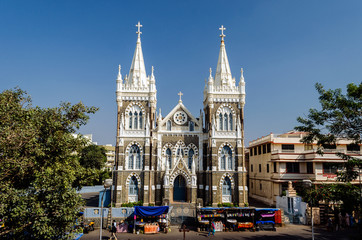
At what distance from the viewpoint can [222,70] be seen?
33.6 metres

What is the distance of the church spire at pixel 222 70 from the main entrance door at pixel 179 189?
12729mm

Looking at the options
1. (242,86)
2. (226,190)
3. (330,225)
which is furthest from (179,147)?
(330,225)

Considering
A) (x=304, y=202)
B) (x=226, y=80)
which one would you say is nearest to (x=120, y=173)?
(x=226, y=80)

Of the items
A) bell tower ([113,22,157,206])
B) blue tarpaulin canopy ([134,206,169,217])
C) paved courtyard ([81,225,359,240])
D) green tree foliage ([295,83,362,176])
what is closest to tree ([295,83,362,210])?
green tree foliage ([295,83,362,176])

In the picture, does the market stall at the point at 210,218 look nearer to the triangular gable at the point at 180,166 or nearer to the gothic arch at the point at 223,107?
the triangular gable at the point at 180,166

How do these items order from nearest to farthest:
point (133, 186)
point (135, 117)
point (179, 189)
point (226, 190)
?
1. point (133, 186)
2. point (226, 190)
3. point (179, 189)
4. point (135, 117)

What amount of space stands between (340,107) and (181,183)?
2012 cm

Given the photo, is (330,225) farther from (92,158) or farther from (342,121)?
(92,158)

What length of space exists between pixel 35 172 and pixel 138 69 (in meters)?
23.3

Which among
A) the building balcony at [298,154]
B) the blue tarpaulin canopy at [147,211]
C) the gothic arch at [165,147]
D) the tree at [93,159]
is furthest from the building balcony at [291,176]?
the tree at [93,159]

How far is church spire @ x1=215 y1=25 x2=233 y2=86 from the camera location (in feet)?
108

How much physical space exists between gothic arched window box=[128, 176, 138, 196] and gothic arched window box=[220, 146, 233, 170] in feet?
33.1

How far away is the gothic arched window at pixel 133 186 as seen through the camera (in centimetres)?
2996

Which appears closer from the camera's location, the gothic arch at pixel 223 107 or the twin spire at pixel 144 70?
the gothic arch at pixel 223 107
